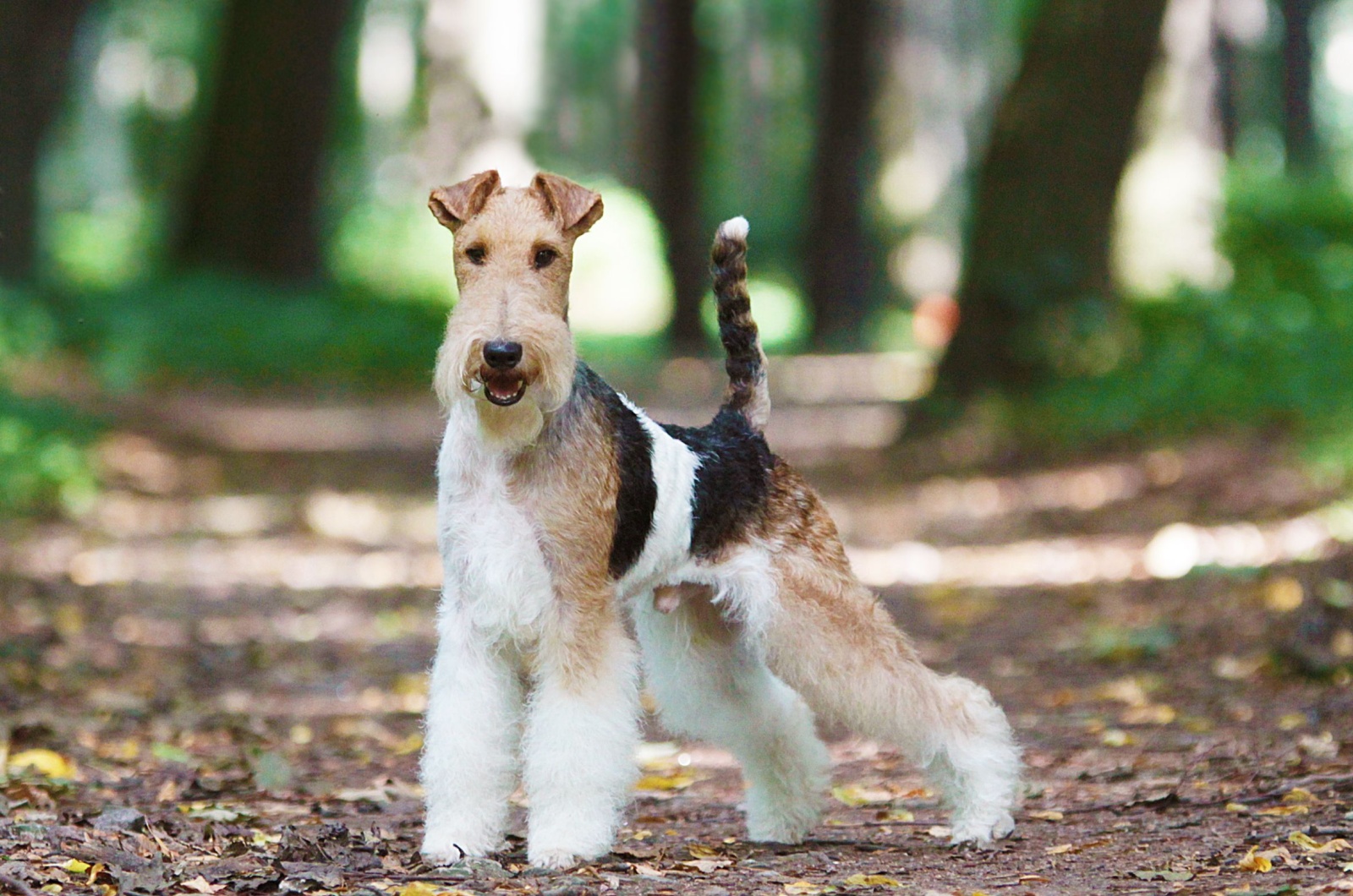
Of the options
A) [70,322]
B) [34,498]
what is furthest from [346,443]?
[34,498]

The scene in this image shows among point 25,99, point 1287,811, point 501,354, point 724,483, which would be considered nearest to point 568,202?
point 501,354

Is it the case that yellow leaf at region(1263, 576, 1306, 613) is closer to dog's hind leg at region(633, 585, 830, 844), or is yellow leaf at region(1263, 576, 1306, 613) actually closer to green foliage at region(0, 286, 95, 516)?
dog's hind leg at region(633, 585, 830, 844)

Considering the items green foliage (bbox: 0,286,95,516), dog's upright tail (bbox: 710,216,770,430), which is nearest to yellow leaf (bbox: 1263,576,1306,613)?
dog's upright tail (bbox: 710,216,770,430)

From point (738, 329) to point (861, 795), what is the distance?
1697 mm

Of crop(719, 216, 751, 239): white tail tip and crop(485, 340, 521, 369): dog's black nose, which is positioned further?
crop(719, 216, 751, 239): white tail tip

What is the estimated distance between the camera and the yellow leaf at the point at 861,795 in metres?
5.37

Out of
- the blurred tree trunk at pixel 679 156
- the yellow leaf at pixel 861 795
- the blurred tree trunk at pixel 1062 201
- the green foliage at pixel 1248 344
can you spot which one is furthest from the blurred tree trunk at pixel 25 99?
the yellow leaf at pixel 861 795

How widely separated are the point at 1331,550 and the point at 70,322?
40.3 ft

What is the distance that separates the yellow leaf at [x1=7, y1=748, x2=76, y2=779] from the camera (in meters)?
5.23

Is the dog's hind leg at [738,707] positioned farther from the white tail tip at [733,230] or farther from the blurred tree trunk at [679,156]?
the blurred tree trunk at [679,156]

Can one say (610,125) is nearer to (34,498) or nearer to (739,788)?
(34,498)

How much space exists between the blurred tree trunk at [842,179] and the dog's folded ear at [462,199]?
63.4 feet

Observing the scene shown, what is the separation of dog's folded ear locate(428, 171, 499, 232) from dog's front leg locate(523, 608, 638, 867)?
3.31 ft

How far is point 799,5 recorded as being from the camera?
4325 cm
